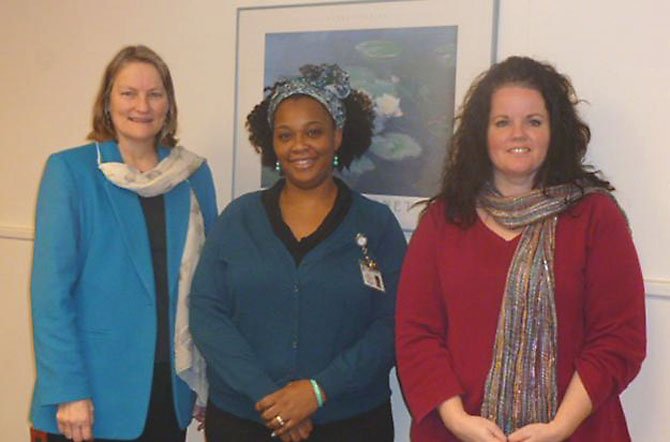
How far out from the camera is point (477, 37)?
2191mm

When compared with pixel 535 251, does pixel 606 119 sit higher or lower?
higher

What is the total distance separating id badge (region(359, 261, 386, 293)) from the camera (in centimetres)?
193

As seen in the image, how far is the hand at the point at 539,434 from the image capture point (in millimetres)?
1572

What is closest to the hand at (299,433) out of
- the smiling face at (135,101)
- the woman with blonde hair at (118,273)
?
the woman with blonde hair at (118,273)

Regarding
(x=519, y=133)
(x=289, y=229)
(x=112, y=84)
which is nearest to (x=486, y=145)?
(x=519, y=133)

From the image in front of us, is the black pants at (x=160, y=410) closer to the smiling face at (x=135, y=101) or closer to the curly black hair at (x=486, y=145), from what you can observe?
the smiling face at (x=135, y=101)

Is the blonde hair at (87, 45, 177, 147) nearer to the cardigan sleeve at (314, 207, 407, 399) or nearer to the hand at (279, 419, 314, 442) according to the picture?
the cardigan sleeve at (314, 207, 407, 399)

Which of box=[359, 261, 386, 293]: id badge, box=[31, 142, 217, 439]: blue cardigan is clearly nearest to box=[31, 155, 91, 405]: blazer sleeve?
box=[31, 142, 217, 439]: blue cardigan

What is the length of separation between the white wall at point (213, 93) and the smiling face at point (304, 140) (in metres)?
0.60

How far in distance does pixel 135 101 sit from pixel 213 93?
63cm

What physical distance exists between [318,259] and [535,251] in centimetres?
55

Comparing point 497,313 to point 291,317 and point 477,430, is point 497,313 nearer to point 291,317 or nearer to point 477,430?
point 477,430

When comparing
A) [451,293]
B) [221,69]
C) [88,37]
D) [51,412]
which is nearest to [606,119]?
[451,293]

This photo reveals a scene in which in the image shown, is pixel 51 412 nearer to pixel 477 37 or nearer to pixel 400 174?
pixel 400 174
